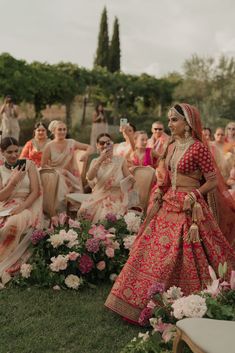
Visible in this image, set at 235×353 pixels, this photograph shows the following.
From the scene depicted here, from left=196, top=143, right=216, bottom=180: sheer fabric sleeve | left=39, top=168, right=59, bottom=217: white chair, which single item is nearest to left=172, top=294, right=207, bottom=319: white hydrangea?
left=196, top=143, right=216, bottom=180: sheer fabric sleeve

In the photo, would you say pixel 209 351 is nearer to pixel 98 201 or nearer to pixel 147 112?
pixel 98 201

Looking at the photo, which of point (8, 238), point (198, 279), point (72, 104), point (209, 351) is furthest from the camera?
point (72, 104)

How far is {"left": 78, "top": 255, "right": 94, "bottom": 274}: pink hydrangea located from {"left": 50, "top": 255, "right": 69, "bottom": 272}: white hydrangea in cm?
16

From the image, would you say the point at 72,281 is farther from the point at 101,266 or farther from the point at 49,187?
the point at 49,187

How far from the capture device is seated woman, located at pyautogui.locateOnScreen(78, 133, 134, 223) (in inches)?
240

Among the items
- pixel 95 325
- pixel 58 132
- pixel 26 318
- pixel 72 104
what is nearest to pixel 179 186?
pixel 95 325

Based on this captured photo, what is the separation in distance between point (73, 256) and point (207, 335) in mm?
2554

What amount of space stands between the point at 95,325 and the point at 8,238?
1675 millimetres

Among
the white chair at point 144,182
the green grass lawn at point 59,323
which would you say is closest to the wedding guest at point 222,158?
the white chair at point 144,182

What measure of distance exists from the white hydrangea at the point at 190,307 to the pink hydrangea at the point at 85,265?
76.3 inches

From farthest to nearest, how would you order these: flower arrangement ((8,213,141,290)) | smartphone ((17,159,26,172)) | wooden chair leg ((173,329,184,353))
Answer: smartphone ((17,159,26,172)) < flower arrangement ((8,213,141,290)) < wooden chair leg ((173,329,184,353))

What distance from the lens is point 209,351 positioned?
97.2 inches

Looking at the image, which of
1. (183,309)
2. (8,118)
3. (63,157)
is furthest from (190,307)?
(8,118)

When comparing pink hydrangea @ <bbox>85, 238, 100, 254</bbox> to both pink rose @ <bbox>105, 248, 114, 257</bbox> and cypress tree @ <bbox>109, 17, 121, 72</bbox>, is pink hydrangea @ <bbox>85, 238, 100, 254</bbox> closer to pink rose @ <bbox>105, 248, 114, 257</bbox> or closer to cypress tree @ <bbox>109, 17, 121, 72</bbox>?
pink rose @ <bbox>105, 248, 114, 257</bbox>
